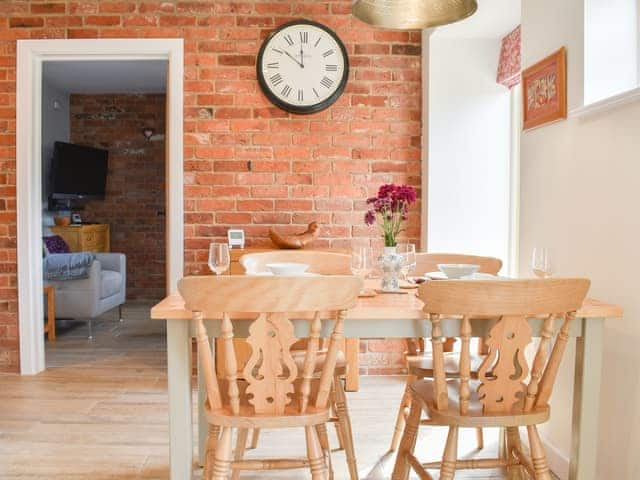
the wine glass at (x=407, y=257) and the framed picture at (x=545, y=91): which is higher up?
the framed picture at (x=545, y=91)

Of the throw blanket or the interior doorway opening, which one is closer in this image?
the throw blanket

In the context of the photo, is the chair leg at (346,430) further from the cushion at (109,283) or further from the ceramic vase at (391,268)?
the cushion at (109,283)

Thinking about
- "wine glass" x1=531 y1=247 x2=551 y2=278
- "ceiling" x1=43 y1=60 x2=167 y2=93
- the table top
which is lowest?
the table top

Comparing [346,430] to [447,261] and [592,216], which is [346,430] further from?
[592,216]

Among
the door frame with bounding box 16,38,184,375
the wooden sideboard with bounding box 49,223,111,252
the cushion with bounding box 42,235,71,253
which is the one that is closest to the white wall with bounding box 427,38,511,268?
the door frame with bounding box 16,38,184,375

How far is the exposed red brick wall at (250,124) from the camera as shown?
146 inches

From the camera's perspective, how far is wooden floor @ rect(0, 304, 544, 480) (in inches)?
96.1

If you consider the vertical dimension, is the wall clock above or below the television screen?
above

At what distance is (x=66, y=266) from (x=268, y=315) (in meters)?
3.74

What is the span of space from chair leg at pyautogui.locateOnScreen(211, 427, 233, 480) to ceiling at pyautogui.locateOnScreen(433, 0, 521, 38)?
2.46 m

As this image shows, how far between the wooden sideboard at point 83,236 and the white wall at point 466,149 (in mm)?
4073

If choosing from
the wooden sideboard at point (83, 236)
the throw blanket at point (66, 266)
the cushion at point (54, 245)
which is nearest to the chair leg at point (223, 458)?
the throw blanket at point (66, 266)

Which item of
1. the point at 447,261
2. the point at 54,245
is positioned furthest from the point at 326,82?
the point at 54,245

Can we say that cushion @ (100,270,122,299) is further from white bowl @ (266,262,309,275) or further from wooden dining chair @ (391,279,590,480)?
wooden dining chair @ (391,279,590,480)
